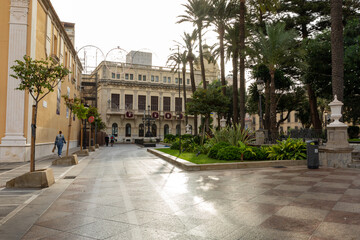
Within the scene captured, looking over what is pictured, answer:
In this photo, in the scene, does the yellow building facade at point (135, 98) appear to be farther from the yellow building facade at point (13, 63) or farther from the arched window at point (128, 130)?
the yellow building facade at point (13, 63)

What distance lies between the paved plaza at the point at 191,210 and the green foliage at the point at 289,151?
14.8 feet

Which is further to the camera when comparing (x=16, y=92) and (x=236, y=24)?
(x=236, y=24)

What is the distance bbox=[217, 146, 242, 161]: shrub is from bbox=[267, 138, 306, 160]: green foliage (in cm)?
159

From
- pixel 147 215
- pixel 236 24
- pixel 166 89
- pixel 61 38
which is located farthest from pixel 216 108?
pixel 166 89

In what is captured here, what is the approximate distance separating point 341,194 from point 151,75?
63.4m

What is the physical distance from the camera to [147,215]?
5.04 meters

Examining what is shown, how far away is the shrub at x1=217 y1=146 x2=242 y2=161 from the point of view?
13.1 m

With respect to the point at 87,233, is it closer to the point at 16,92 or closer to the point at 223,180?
the point at 223,180

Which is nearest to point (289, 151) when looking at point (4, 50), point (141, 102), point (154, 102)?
point (4, 50)

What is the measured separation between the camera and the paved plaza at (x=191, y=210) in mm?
4105

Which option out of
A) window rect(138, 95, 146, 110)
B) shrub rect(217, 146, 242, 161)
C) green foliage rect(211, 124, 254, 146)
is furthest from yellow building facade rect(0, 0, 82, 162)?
window rect(138, 95, 146, 110)

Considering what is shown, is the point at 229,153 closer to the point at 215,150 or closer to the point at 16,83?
the point at 215,150

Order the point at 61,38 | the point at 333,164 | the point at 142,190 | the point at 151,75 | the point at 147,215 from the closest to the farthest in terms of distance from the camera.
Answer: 1. the point at 147,215
2. the point at 142,190
3. the point at 333,164
4. the point at 61,38
5. the point at 151,75

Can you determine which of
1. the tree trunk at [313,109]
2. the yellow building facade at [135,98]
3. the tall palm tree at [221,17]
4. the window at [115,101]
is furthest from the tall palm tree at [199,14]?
the window at [115,101]
